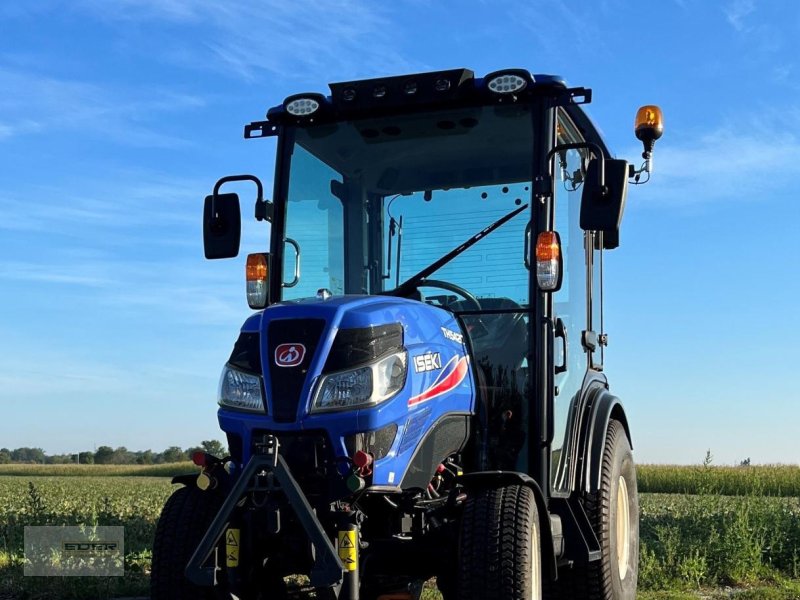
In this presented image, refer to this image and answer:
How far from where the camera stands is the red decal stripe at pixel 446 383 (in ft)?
14.6

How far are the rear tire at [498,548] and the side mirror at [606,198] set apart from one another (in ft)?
4.39

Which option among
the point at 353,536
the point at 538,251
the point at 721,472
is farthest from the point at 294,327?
the point at 721,472

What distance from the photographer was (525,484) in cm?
439

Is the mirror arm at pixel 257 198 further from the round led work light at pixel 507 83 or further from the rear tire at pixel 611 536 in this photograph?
the rear tire at pixel 611 536

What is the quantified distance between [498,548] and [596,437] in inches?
72.1

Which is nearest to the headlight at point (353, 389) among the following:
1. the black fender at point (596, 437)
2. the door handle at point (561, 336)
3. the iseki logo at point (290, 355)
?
the iseki logo at point (290, 355)

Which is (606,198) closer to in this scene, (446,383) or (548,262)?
(548,262)

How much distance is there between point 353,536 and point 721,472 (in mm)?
24371

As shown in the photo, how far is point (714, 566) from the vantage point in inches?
335

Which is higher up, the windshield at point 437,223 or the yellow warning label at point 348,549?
the windshield at point 437,223

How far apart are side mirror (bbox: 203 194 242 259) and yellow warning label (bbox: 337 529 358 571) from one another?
6.75 ft

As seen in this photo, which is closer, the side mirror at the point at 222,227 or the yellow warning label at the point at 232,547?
the yellow warning label at the point at 232,547

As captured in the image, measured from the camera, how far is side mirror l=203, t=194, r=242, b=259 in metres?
5.41

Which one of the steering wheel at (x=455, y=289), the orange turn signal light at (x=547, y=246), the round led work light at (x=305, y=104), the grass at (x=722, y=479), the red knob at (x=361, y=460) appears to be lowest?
the grass at (x=722, y=479)
